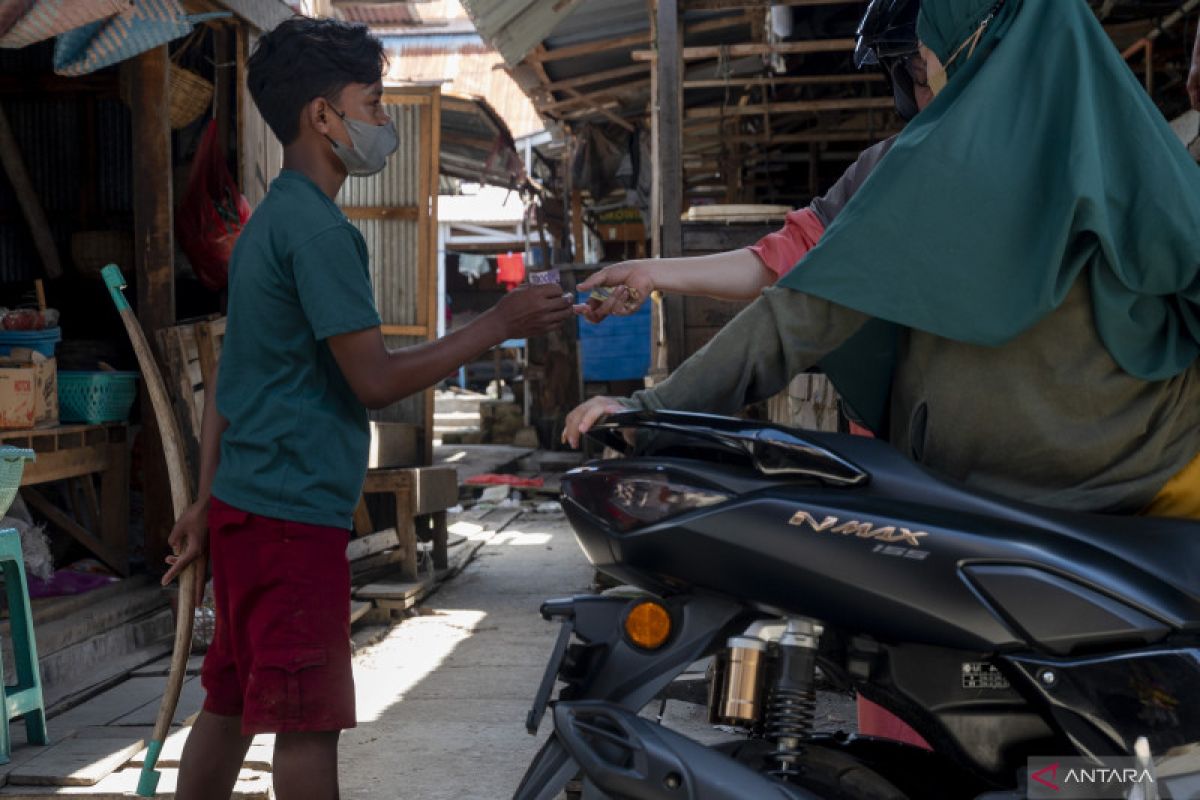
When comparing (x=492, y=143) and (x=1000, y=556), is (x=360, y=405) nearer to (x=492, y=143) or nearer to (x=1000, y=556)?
(x=1000, y=556)

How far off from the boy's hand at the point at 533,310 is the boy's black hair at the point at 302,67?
0.58 m

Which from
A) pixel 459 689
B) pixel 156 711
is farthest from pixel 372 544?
pixel 156 711

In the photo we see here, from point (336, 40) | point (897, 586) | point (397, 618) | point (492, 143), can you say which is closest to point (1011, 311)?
point (897, 586)

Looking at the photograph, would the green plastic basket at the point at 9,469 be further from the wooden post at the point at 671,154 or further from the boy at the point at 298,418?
the wooden post at the point at 671,154

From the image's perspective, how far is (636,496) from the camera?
1.90m

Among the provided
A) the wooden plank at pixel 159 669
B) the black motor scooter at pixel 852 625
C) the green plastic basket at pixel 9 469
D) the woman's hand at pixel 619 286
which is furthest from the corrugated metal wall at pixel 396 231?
the black motor scooter at pixel 852 625

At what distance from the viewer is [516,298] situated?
262 centimetres

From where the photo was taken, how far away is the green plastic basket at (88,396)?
6.07 m

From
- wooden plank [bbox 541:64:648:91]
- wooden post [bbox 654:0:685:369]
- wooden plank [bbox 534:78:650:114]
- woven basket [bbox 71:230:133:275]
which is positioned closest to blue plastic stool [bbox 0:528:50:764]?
wooden post [bbox 654:0:685:369]

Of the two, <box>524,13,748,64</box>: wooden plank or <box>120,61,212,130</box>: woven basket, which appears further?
<box>524,13,748,64</box>: wooden plank

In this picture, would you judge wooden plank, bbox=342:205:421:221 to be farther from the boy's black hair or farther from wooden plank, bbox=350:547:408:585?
the boy's black hair

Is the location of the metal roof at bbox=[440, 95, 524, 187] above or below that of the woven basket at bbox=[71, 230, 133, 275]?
above

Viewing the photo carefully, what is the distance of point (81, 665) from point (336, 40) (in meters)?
3.73

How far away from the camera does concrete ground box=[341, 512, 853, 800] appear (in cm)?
400
